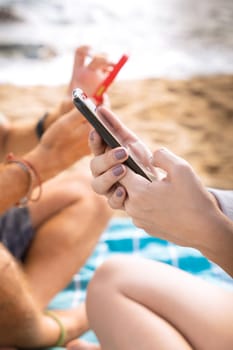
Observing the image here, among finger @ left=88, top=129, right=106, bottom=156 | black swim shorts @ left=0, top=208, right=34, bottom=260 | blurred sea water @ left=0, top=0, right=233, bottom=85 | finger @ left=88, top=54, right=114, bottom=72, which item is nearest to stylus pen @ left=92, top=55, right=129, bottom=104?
finger @ left=88, top=54, right=114, bottom=72

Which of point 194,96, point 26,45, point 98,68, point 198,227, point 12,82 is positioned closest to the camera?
point 198,227

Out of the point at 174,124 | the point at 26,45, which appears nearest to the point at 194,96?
the point at 174,124

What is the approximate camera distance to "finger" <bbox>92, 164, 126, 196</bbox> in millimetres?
721

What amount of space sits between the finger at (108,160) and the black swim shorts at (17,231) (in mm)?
412

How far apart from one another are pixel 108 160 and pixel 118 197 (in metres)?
0.06

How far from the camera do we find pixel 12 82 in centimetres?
224

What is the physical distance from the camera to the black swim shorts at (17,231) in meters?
1.11

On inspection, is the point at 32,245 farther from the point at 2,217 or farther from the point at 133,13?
the point at 133,13

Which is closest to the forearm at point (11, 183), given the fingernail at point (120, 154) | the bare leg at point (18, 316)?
the bare leg at point (18, 316)

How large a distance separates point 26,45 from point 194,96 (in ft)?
2.74

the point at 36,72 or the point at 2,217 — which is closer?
the point at 2,217

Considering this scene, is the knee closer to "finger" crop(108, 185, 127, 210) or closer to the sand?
"finger" crop(108, 185, 127, 210)

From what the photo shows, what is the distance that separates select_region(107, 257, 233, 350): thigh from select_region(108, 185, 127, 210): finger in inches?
6.1

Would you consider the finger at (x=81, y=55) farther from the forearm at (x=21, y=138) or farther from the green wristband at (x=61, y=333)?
the green wristband at (x=61, y=333)
